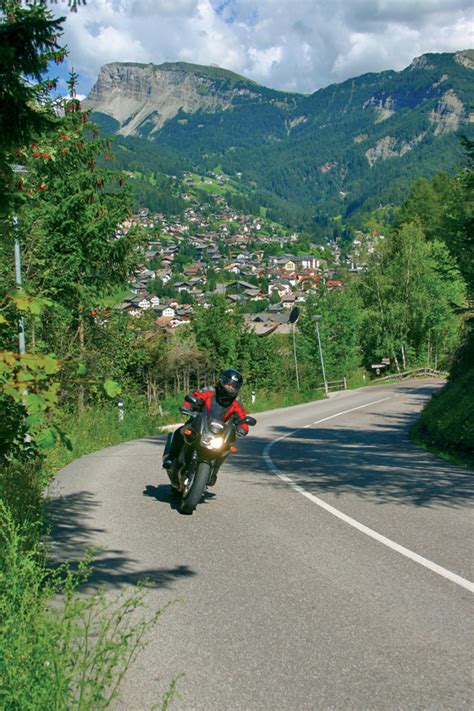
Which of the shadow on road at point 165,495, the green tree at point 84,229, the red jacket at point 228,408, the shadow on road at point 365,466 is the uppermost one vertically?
the green tree at point 84,229

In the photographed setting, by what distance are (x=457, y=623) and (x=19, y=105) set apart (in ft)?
15.8

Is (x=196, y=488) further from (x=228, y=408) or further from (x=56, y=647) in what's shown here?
(x=56, y=647)

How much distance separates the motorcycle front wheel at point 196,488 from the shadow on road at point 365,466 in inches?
85.5

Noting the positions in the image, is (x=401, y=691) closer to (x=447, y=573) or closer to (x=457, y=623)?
(x=457, y=623)

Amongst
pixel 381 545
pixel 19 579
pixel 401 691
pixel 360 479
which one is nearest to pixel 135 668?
pixel 19 579

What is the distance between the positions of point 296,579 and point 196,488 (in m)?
2.94

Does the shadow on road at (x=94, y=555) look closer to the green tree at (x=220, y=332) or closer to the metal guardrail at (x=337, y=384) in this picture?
the green tree at (x=220, y=332)

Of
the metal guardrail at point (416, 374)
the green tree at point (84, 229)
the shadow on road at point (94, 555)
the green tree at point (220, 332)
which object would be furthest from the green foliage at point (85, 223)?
the metal guardrail at point (416, 374)

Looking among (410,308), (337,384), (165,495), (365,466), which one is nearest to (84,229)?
(365,466)

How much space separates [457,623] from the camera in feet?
15.9

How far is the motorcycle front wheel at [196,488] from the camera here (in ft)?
28.8

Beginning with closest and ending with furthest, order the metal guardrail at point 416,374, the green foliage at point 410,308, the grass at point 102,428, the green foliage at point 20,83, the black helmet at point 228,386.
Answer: the green foliage at point 20,83
the black helmet at point 228,386
the grass at point 102,428
the metal guardrail at point 416,374
the green foliage at point 410,308

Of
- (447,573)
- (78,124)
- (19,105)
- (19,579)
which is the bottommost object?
(447,573)

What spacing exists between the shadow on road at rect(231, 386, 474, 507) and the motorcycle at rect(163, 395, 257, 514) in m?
2.03
